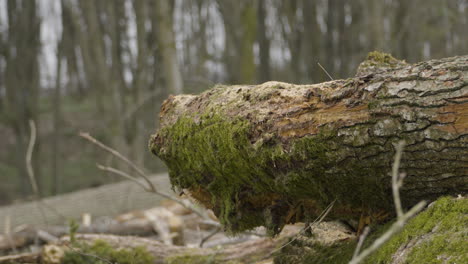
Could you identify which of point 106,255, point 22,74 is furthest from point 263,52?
point 106,255

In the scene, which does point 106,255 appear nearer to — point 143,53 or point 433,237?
point 433,237

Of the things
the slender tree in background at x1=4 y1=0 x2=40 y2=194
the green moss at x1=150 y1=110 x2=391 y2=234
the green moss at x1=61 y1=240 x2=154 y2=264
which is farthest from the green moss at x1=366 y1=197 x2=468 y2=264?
the slender tree in background at x1=4 y1=0 x2=40 y2=194

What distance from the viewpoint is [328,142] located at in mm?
2074

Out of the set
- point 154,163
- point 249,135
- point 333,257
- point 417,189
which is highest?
point 249,135

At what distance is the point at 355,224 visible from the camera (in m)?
2.63

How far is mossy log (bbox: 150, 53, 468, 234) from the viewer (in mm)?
1925

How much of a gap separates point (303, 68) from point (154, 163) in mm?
6309

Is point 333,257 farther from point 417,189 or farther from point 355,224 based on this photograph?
point 417,189

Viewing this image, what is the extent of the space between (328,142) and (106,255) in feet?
6.71

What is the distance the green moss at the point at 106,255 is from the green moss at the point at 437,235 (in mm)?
1748

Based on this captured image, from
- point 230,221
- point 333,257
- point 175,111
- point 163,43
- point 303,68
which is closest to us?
point 333,257

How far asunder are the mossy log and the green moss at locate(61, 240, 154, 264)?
2.79 ft

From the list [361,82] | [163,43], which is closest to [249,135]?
[361,82]

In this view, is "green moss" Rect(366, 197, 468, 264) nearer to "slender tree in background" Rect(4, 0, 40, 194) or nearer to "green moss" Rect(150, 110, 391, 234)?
"green moss" Rect(150, 110, 391, 234)
